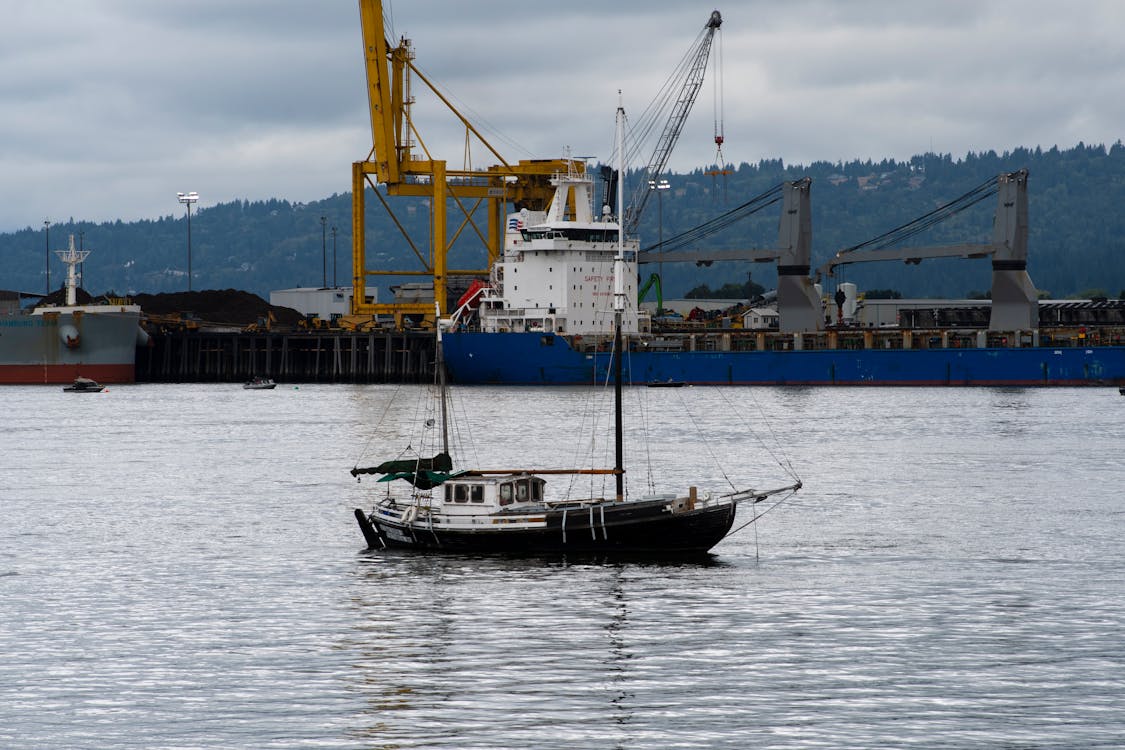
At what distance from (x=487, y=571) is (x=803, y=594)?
8301mm

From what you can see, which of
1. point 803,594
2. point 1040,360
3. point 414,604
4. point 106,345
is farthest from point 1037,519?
point 106,345

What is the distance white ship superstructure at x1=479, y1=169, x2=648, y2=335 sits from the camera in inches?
4929

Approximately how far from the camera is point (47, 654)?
2911 cm

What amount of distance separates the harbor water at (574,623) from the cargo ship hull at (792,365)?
6047 cm

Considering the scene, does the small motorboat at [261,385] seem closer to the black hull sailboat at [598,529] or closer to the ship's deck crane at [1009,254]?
the ship's deck crane at [1009,254]

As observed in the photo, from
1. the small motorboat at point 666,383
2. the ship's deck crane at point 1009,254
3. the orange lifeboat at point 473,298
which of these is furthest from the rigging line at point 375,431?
the ship's deck crane at point 1009,254

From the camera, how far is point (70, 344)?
149000 mm

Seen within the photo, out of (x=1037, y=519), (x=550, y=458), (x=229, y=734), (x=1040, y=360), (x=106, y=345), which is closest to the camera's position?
(x=229, y=734)

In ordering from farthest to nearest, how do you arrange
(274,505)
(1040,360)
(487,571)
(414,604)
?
(1040,360) → (274,505) → (487,571) → (414,604)

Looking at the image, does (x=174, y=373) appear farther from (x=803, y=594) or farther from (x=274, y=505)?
(x=803, y=594)

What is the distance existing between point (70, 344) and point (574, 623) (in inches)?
5072

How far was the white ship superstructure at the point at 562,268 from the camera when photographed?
125188mm

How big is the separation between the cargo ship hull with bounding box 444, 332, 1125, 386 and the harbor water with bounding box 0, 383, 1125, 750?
60.5 metres

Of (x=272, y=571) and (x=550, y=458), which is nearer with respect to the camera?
(x=272, y=571)
